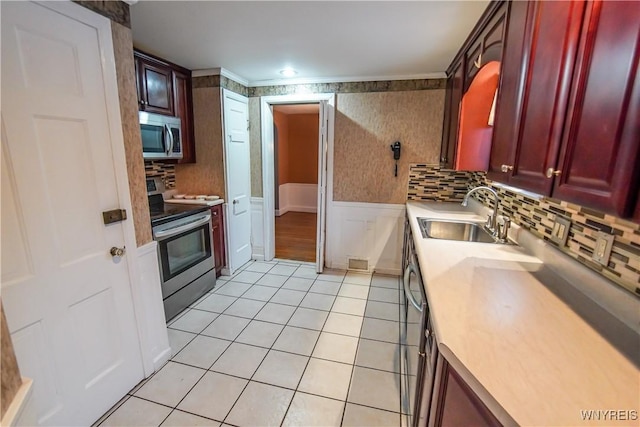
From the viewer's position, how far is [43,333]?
1283 mm

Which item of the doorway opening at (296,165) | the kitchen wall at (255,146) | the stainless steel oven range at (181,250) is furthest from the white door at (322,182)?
the doorway opening at (296,165)

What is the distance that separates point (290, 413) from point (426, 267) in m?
1.12

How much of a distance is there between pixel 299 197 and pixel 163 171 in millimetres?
3816

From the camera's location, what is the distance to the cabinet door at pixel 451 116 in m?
2.35

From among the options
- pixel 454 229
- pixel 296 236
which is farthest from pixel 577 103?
pixel 296 236

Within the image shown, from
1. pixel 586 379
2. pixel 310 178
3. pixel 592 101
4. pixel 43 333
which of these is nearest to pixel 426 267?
pixel 586 379

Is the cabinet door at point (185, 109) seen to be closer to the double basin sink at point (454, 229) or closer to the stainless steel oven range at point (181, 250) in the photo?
the stainless steel oven range at point (181, 250)

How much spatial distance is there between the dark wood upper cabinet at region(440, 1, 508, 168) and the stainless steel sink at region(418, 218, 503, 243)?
52cm

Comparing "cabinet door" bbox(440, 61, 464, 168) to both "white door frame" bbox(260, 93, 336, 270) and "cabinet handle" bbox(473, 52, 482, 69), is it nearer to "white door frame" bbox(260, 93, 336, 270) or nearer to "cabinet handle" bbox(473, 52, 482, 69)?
"cabinet handle" bbox(473, 52, 482, 69)

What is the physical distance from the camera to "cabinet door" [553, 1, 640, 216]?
67cm

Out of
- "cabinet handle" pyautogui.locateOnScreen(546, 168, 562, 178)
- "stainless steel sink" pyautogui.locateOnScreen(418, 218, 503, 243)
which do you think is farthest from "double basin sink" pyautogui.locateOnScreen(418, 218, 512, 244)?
"cabinet handle" pyautogui.locateOnScreen(546, 168, 562, 178)

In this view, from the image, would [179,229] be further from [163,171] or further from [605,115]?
[605,115]

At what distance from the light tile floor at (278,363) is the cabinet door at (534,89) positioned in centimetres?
145

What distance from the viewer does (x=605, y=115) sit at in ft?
2.43
